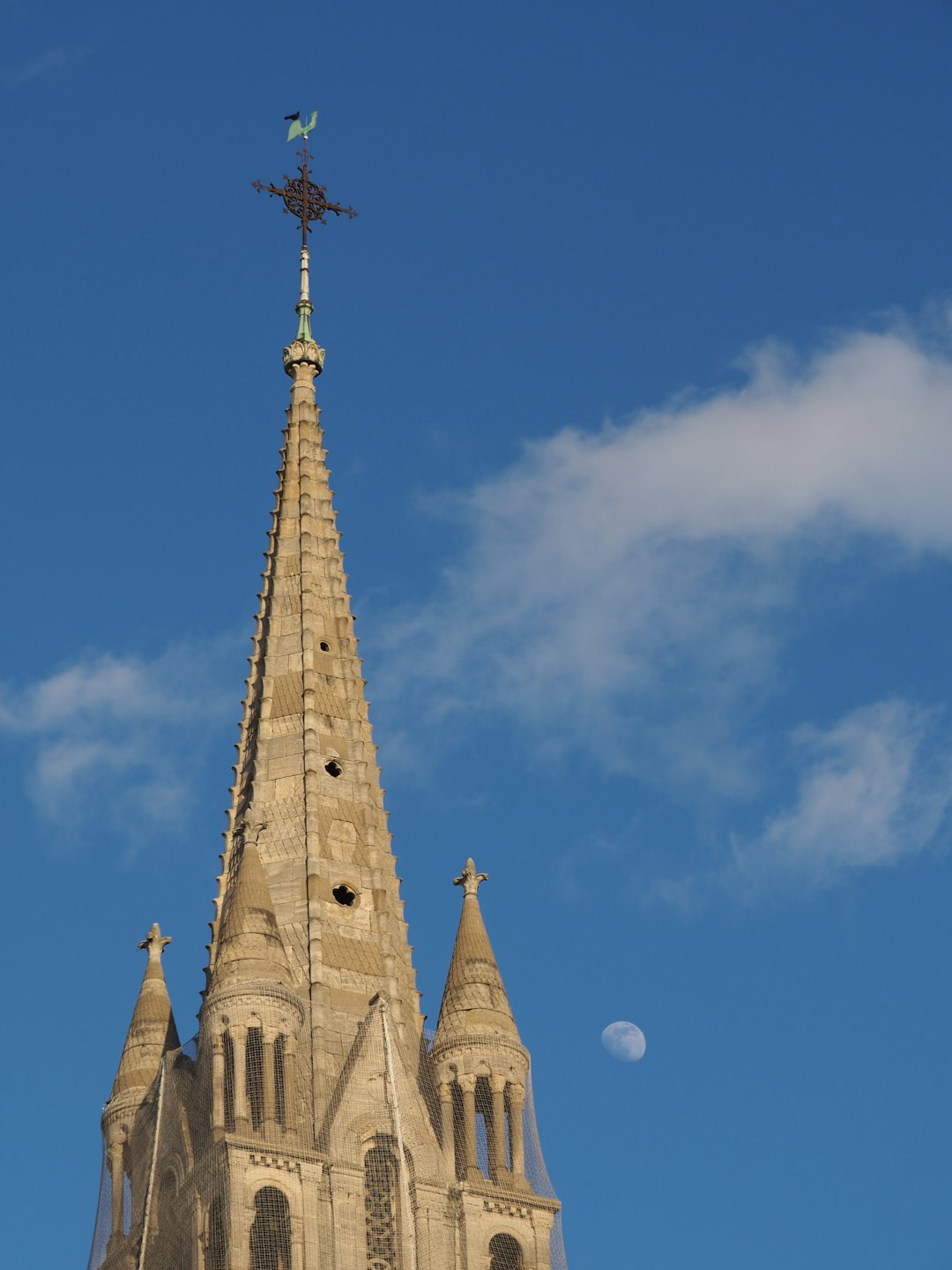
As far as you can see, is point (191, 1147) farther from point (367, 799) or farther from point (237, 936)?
point (367, 799)

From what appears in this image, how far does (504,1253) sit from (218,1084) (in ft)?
24.1

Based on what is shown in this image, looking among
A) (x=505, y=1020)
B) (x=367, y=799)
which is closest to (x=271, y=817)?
(x=367, y=799)

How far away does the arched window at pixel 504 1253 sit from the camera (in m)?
75.9

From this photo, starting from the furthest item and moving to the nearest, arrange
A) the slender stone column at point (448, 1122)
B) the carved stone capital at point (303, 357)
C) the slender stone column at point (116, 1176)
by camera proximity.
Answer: the carved stone capital at point (303, 357)
the slender stone column at point (116, 1176)
the slender stone column at point (448, 1122)

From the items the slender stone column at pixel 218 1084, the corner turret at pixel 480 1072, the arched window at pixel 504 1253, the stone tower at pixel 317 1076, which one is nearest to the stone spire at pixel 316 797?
the stone tower at pixel 317 1076

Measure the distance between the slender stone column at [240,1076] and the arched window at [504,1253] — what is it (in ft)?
20.2

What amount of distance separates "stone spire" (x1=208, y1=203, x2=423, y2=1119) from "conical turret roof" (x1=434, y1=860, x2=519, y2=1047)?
1.23 metres

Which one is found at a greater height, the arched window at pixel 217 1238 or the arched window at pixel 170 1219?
the arched window at pixel 170 1219

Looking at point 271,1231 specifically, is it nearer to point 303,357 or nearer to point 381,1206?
point 381,1206

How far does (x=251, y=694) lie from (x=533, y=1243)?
17814 millimetres

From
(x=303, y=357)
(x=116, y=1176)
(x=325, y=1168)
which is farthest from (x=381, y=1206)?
(x=303, y=357)

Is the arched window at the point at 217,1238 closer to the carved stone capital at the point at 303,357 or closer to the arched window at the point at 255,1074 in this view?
the arched window at the point at 255,1074

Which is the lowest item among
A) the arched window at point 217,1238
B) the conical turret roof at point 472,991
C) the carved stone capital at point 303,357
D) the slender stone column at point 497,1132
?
the arched window at point 217,1238

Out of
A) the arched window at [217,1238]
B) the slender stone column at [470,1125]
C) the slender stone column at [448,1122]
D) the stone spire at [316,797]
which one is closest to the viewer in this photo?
the arched window at [217,1238]
